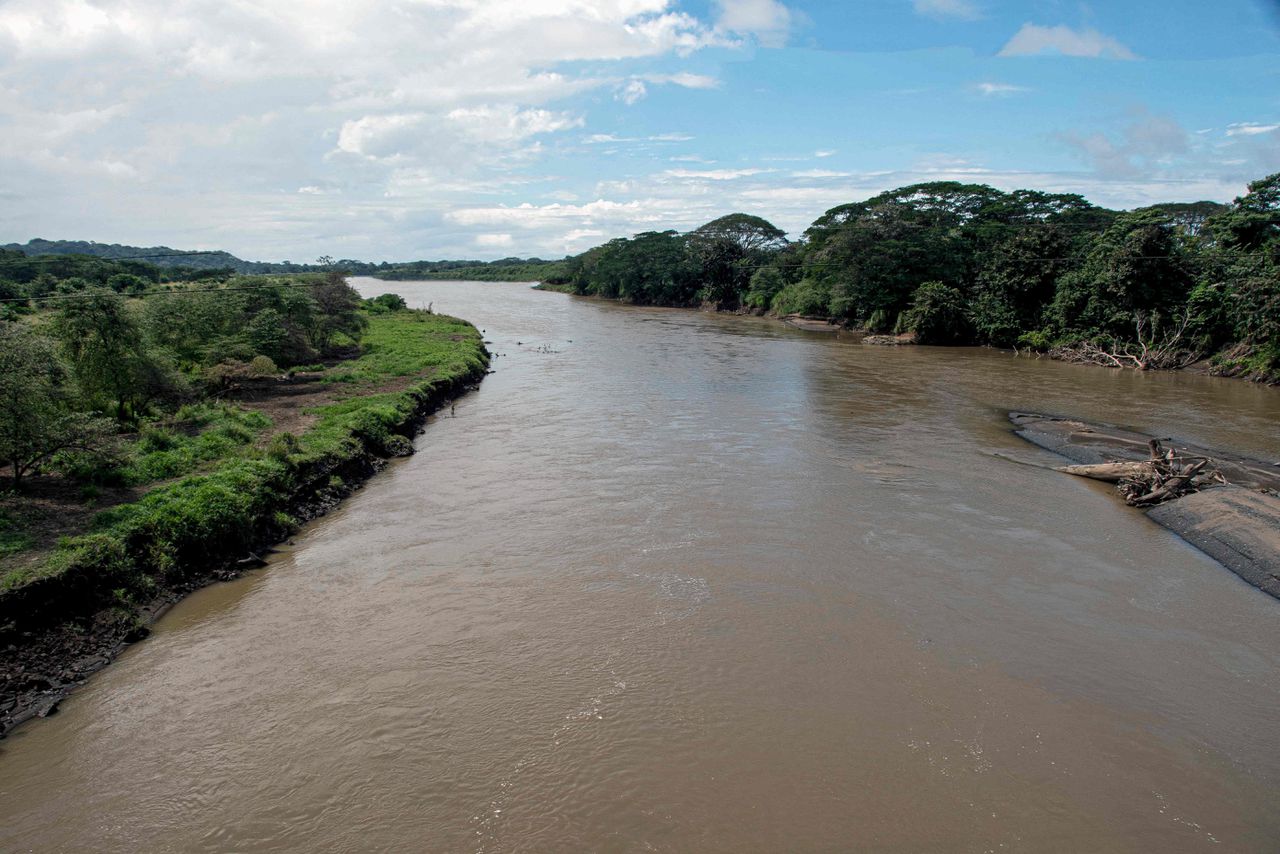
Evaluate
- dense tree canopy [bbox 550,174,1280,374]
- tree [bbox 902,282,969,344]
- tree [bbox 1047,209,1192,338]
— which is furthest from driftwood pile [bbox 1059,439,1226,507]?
tree [bbox 902,282,969,344]

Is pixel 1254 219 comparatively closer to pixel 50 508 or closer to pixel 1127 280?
pixel 1127 280

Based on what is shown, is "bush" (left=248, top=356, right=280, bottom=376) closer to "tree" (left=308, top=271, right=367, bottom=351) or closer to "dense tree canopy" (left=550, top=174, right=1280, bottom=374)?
"tree" (left=308, top=271, right=367, bottom=351)

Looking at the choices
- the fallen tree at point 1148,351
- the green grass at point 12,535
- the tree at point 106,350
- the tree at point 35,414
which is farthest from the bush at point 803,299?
the green grass at point 12,535

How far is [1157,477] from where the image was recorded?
14.3m

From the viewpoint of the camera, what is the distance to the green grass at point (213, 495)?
29.5 feet

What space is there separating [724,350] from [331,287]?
18.7 m

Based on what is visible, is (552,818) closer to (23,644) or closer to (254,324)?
(23,644)

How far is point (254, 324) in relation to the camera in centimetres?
2305

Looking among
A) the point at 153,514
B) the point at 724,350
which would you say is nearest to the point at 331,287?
the point at 724,350

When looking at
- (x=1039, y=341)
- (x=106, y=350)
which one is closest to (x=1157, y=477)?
(x=106, y=350)

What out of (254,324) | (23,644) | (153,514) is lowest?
(23,644)

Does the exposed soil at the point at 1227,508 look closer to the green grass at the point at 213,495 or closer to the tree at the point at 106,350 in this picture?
the green grass at the point at 213,495

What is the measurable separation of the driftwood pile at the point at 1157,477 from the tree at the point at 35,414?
18.0 meters

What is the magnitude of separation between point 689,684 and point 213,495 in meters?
7.74
